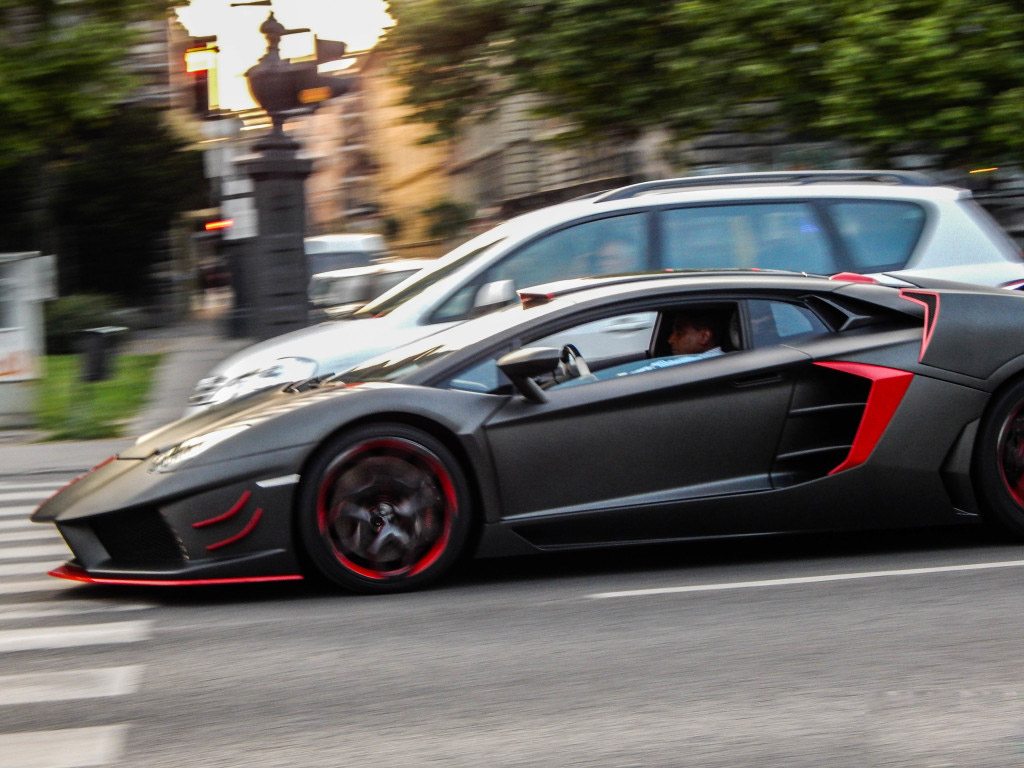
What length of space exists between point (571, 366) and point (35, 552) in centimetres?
275

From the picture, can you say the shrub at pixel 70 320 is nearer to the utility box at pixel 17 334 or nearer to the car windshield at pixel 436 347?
the utility box at pixel 17 334

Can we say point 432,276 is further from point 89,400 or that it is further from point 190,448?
point 89,400

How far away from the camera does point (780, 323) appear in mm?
5410

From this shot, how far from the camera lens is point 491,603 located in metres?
4.88

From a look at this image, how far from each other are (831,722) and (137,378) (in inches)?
468

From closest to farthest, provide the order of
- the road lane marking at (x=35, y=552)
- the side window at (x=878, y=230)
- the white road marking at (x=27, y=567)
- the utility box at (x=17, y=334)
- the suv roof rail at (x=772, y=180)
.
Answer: the white road marking at (x=27, y=567), the road lane marking at (x=35, y=552), the side window at (x=878, y=230), the suv roof rail at (x=772, y=180), the utility box at (x=17, y=334)

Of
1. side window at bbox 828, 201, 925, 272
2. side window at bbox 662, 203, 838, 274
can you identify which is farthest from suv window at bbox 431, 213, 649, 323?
side window at bbox 828, 201, 925, 272

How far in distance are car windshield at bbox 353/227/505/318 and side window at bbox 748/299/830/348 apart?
2.68 meters

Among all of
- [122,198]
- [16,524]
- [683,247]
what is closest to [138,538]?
[16,524]

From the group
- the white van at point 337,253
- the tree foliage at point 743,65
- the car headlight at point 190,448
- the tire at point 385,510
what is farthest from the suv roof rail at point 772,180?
the white van at point 337,253

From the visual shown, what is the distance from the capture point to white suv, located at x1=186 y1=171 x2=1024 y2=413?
768 centimetres

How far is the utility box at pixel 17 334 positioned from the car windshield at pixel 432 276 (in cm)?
437

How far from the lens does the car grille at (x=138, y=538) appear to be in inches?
192

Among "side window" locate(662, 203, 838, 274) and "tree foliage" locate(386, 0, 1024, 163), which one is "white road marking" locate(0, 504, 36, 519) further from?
"tree foliage" locate(386, 0, 1024, 163)
